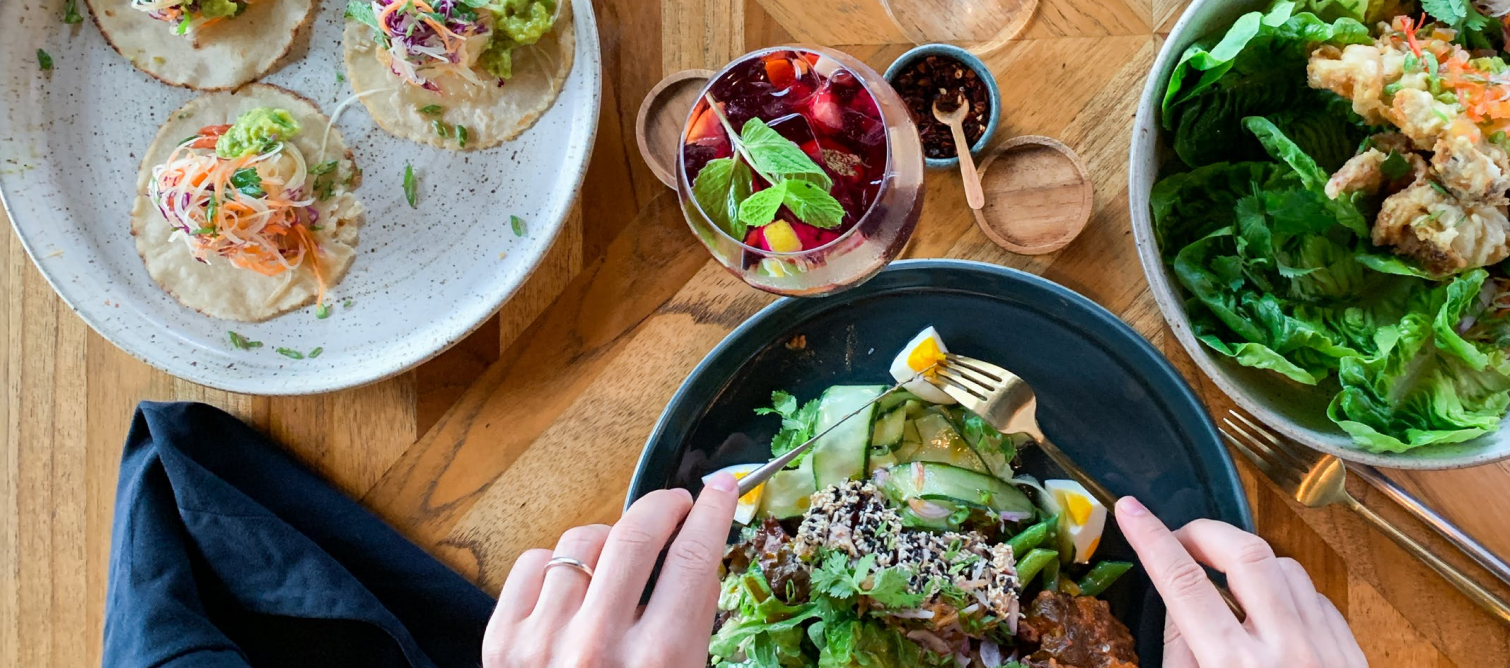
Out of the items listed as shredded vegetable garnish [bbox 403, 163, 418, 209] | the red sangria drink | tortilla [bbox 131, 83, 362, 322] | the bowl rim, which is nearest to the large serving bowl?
the bowl rim

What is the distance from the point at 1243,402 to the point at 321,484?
62.2 inches

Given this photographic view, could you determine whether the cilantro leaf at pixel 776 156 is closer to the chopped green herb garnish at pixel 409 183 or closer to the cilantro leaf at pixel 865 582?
the cilantro leaf at pixel 865 582

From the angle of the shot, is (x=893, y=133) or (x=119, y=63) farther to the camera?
(x=119, y=63)

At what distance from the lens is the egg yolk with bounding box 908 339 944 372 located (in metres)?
1.43

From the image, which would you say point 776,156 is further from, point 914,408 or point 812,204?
point 914,408

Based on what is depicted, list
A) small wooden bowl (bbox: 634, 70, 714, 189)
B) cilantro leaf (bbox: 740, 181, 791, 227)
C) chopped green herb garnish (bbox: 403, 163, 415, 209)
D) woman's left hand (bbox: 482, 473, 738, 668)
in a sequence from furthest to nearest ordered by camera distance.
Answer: chopped green herb garnish (bbox: 403, 163, 415, 209) < small wooden bowl (bbox: 634, 70, 714, 189) < cilantro leaf (bbox: 740, 181, 791, 227) < woman's left hand (bbox: 482, 473, 738, 668)

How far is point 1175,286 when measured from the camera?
1.31 m

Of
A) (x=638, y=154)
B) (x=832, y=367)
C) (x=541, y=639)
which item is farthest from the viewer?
(x=638, y=154)

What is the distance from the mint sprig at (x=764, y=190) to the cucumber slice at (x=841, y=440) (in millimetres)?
324

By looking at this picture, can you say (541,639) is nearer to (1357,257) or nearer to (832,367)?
(832,367)

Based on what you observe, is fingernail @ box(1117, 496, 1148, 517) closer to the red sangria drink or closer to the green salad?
the green salad

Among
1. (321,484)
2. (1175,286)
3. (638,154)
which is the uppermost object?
(638,154)

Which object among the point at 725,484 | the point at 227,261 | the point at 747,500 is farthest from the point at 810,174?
the point at 227,261

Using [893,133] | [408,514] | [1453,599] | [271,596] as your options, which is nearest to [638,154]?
[893,133]
